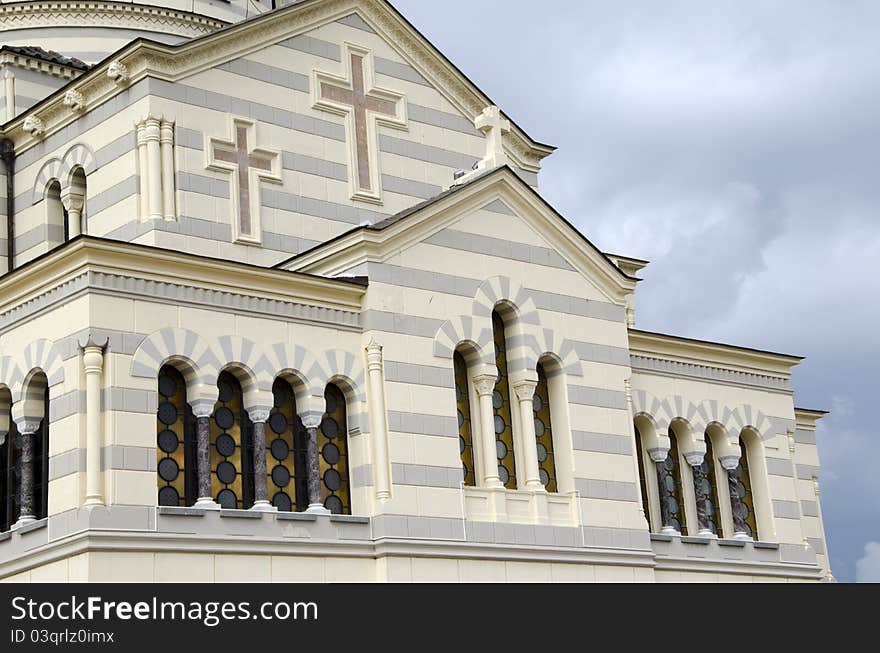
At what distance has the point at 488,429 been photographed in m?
26.1

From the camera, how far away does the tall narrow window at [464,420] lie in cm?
2622

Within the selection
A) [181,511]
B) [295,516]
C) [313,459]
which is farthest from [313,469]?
[181,511]

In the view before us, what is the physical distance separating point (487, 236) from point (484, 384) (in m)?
2.80

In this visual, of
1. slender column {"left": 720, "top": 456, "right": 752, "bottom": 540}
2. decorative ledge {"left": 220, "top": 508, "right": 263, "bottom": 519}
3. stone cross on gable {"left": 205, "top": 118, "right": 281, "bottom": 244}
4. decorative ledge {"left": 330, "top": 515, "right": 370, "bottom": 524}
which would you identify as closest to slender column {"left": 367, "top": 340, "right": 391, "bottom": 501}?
decorative ledge {"left": 330, "top": 515, "right": 370, "bottom": 524}

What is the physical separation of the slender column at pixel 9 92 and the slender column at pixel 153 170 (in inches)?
207

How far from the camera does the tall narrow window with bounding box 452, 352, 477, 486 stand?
26.2m

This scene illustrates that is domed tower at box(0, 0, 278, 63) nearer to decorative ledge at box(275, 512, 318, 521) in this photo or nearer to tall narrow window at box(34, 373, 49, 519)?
tall narrow window at box(34, 373, 49, 519)

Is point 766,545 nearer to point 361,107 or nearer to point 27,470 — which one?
point 361,107

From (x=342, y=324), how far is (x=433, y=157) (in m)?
7.45

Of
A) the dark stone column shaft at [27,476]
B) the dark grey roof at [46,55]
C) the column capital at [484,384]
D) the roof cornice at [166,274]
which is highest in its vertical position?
the dark grey roof at [46,55]

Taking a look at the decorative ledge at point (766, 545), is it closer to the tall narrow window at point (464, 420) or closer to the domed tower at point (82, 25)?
the tall narrow window at point (464, 420)

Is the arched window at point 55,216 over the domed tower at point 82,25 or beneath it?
beneath

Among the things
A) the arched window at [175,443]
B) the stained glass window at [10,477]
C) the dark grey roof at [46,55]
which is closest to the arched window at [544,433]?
the arched window at [175,443]

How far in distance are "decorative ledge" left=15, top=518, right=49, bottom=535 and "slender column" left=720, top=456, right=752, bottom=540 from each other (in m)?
14.3
